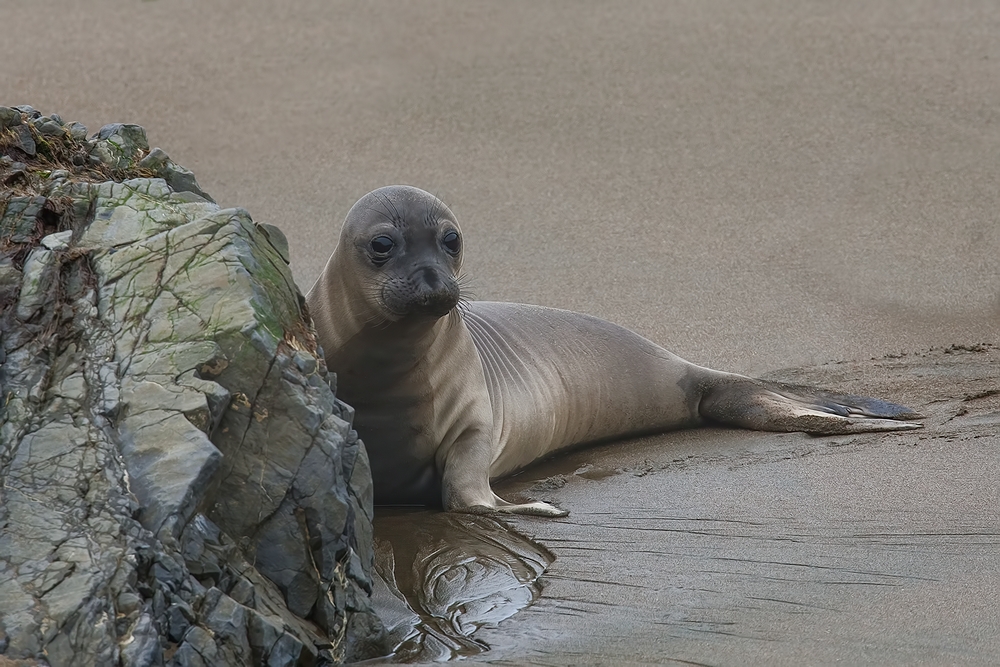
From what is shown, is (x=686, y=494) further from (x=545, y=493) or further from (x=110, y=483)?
(x=110, y=483)

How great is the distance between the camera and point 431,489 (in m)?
4.78

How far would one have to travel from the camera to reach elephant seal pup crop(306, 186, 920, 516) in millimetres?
4656

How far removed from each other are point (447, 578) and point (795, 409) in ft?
7.14

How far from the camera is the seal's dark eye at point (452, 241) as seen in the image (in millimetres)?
4699

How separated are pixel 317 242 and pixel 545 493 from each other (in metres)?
2.70

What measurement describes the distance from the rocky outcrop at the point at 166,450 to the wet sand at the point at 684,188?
54 centimetres

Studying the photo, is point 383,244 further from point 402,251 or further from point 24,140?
point 24,140

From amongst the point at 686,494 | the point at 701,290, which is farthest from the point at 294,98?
the point at 686,494

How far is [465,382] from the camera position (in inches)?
197

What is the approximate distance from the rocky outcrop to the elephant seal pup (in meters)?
1.09

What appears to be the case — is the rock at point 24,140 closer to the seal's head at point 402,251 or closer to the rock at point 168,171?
the rock at point 168,171

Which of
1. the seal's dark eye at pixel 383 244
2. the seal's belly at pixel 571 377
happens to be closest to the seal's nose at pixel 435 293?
the seal's dark eye at pixel 383 244

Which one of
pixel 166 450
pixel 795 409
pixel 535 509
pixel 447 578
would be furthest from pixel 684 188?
pixel 166 450

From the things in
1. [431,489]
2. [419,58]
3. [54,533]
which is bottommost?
[431,489]
